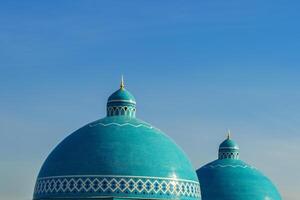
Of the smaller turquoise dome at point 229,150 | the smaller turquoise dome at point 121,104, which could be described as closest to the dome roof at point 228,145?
the smaller turquoise dome at point 229,150

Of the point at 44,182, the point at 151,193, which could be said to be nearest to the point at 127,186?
the point at 151,193

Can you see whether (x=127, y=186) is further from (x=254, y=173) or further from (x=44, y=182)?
(x=254, y=173)

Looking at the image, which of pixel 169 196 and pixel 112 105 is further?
pixel 112 105

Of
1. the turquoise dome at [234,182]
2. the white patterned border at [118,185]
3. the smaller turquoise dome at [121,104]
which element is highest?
the smaller turquoise dome at [121,104]

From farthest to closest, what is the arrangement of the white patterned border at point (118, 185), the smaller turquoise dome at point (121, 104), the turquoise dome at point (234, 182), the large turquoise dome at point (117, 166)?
the turquoise dome at point (234, 182) < the smaller turquoise dome at point (121, 104) < the large turquoise dome at point (117, 166) < the white patterned border at point (118, 185)

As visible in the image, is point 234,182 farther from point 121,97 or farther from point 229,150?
point 121,97

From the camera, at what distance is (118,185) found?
41969 millimetres

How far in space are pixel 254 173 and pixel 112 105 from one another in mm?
13807

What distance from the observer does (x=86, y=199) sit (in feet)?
137

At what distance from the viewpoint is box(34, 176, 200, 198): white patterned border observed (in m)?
41.9

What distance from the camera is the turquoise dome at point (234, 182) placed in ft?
181

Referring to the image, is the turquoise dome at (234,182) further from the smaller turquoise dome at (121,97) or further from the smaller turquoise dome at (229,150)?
the smaller turquoise dome at (121,97)

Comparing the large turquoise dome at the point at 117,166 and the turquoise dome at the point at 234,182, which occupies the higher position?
the turquoise dome at the point at 234,182

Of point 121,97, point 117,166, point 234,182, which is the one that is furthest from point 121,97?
point 234,182
